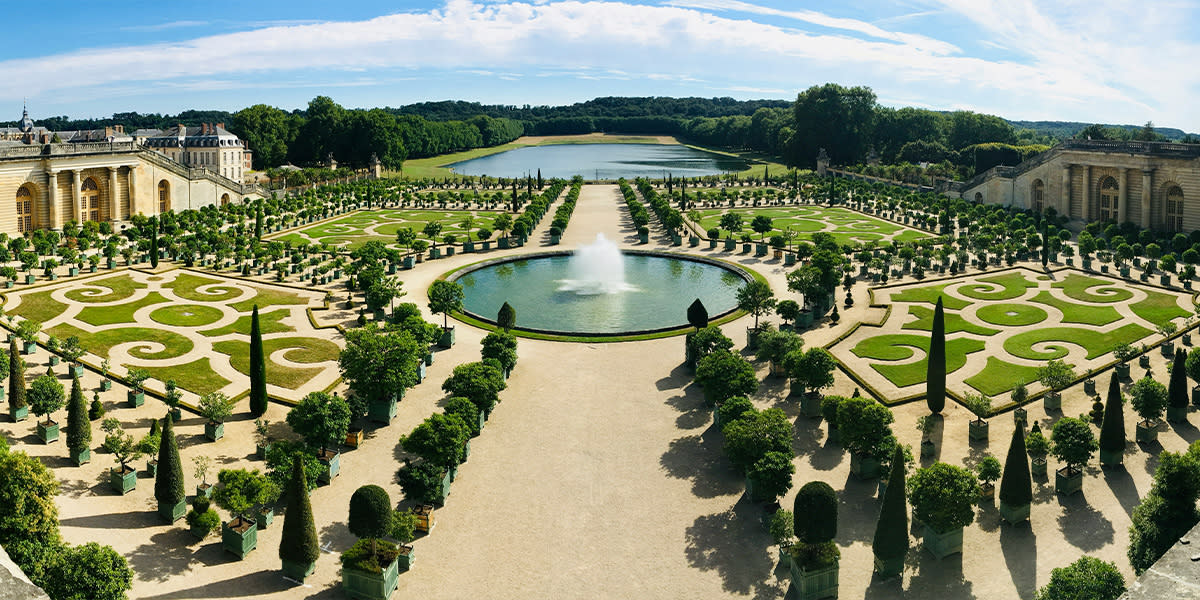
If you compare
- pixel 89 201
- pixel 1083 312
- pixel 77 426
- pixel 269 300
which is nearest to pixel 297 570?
pixel 77 426

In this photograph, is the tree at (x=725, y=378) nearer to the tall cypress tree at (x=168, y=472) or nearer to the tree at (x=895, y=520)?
the tree at (x=895, y=520)

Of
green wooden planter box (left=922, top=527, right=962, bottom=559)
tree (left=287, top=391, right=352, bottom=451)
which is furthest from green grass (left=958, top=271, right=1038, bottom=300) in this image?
tree (left=287, top=391, right=352, bottom=451)

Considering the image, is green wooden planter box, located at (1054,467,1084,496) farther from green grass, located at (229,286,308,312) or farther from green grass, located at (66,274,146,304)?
green grass, located at (66,274,146,304)

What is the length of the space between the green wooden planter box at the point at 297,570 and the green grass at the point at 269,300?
1238 inches

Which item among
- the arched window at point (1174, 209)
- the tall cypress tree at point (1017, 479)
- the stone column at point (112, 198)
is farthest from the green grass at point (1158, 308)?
the stone column at point (112, 198)

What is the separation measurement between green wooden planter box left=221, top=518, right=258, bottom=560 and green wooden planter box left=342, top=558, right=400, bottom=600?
3.82 meters

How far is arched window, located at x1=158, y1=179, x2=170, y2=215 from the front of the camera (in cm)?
9494

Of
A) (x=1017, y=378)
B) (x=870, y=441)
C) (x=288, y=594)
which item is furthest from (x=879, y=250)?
(x=288, y=594)

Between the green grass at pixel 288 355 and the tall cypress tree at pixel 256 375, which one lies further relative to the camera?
the green grass at pixel 288 355

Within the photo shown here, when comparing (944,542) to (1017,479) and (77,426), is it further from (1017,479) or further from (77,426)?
(77,426)

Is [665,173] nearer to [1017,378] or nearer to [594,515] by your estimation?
[1017,378]

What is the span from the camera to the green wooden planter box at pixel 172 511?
91.0 feet

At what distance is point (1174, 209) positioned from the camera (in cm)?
7444

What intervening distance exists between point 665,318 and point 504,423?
61.3 feet
